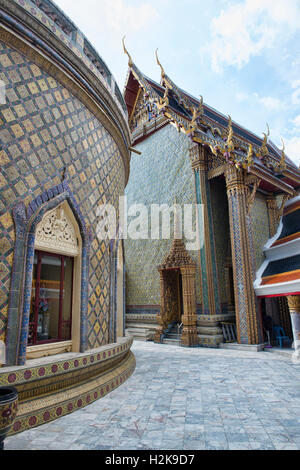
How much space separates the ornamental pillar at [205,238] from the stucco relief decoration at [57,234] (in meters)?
5.62

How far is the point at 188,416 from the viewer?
303 cm

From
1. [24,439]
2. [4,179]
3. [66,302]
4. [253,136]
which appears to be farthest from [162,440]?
[253,136]

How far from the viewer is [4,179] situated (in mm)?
2896

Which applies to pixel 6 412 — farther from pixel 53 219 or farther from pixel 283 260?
pixel 283 260

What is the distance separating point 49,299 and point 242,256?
569 centimetres

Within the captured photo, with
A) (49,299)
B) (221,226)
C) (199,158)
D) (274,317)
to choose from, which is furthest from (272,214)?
(49,299)

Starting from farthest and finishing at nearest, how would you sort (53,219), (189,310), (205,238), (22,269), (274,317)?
(205,238) < (274,317) < (189,310) < (53,219) < (22,269)

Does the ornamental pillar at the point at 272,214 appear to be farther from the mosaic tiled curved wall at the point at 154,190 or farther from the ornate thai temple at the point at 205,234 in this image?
the mosaic tiled curved wall at the point at 154,190

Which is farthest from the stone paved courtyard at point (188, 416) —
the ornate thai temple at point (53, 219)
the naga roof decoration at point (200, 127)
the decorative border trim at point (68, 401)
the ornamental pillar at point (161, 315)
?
the naga roof decoration at point (200, 127)

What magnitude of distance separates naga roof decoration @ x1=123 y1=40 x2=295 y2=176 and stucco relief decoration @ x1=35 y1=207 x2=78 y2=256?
5744 mm

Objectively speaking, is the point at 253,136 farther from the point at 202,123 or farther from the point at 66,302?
the point at 66,302

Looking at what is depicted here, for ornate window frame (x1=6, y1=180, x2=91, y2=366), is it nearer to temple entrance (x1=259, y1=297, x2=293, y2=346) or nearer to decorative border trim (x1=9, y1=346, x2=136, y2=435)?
decorative border trim (x1=9, y1=346, x2=136, y2=435)

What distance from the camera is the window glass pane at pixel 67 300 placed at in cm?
380

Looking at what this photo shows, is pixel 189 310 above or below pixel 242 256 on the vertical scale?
below
